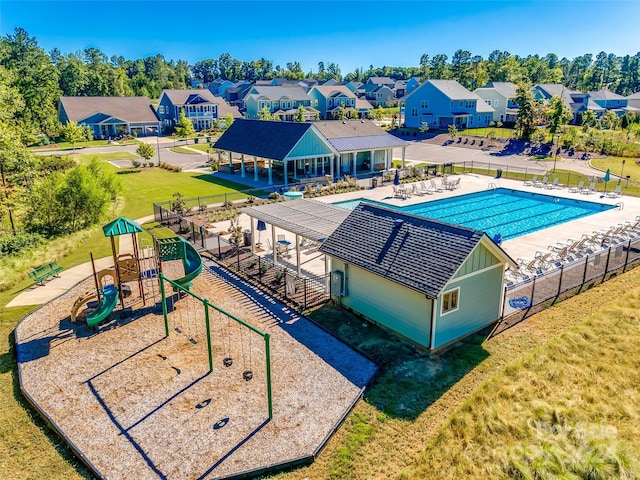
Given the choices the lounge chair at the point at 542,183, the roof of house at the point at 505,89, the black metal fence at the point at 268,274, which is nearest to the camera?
the black metal fence at the point at 268,274

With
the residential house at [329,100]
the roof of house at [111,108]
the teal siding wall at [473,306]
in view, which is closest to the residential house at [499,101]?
the residential house at [329,100]

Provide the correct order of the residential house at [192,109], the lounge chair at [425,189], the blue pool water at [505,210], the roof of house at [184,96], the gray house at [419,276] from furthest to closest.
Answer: the roof of house at [184,96], the residential house at [192,109], the lounge chair at [425,189], the blue pool water at [505,210], the gray house at [419,276]

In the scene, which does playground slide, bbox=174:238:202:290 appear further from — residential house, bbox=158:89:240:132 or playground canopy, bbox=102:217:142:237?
residential house, bbox=158:89:240:132

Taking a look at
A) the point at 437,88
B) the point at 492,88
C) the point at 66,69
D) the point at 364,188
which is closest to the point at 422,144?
the point at 437,88

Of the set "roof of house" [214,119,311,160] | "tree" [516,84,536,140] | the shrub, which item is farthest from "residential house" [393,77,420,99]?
the shrub

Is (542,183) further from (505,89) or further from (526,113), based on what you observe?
(505,89)

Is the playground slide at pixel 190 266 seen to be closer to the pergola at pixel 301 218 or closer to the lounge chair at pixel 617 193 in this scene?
the pergola at pixel 301 218

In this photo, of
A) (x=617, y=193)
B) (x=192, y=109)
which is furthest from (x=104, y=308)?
(x=192, y=109)

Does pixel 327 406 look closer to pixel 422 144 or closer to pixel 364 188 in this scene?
pixel 364 188
